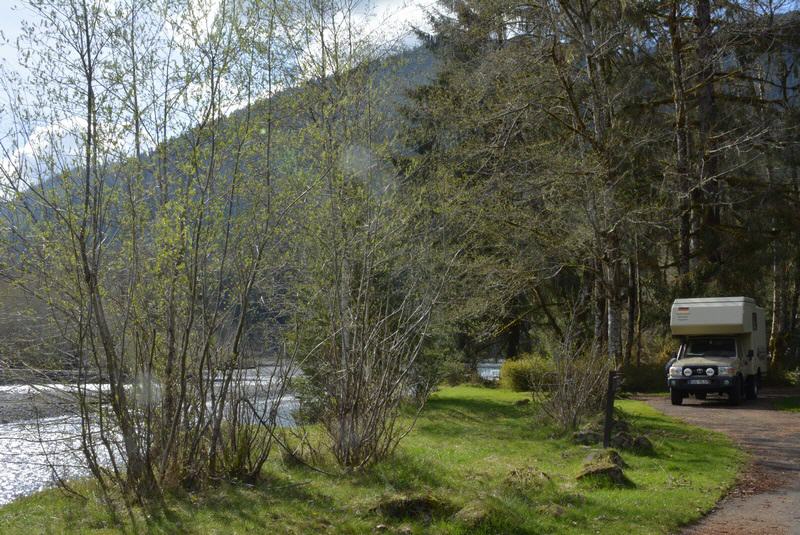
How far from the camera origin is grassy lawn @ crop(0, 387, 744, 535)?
24.7ft

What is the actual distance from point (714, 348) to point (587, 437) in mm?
10382

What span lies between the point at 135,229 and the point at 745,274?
72.1 ft

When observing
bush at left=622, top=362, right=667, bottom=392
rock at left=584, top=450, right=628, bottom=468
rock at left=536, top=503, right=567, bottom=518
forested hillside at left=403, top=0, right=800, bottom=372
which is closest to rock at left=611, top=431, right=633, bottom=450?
rock at left=584, top=450, right=628, bottom=468

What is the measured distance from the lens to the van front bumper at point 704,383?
21484 millimetres

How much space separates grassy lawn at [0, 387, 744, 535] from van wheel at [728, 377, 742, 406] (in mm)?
8561

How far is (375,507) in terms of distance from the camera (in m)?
7.91

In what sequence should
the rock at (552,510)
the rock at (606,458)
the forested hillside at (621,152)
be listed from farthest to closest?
the forested hillside at (621,152), the rock at (606,458), the rock at (552,510)

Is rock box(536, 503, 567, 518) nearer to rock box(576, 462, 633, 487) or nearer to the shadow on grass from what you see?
rock box(576, 462, 633, 487)

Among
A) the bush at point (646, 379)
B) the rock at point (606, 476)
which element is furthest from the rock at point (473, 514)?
the bush at point (646, 379)

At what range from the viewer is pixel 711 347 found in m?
22.6

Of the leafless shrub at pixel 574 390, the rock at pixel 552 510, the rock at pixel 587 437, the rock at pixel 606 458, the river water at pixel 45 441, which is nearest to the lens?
the rock at pixel 552 510

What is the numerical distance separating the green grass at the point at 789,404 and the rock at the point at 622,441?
31.7 ft

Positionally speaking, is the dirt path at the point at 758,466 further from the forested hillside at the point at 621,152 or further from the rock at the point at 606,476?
the forested hillside at the point at 621,152

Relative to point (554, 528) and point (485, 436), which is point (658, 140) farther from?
point (554, 528)
